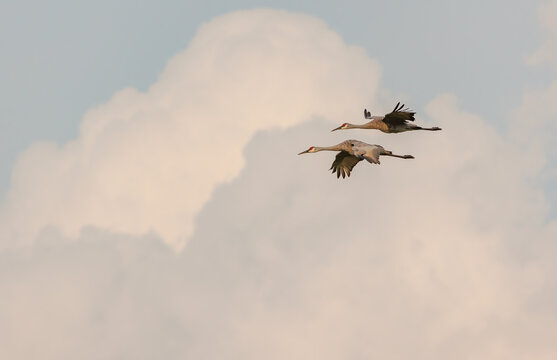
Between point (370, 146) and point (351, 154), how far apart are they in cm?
480

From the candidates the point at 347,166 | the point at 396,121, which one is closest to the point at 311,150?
the point at 347,166

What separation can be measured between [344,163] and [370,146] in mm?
6729

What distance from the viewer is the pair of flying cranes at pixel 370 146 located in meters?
115

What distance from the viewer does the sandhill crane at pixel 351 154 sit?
11672cm

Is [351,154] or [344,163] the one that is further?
[344,163]

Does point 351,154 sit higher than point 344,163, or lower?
lower

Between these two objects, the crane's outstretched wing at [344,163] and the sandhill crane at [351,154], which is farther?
the crane's outstretched wing at [344,163]

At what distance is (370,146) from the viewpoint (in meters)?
118

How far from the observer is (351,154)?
404 feet

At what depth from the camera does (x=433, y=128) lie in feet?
386

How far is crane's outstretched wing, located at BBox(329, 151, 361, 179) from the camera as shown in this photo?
124m

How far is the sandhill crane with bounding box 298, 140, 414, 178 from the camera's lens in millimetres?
116719

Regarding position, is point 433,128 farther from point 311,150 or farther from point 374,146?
point 311,150

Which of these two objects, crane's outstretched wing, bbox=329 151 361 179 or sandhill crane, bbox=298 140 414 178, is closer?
sandhill crane, bbox=298 140 414 178
